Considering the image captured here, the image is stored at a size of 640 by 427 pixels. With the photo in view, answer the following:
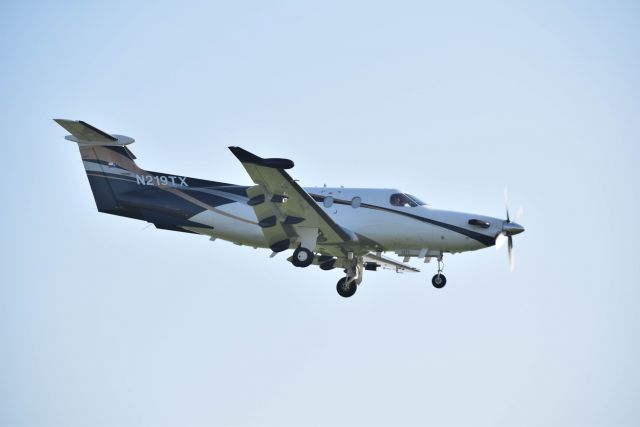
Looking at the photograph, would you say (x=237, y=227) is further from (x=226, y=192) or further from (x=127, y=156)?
(x=127, y=156)

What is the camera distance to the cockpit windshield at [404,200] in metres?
33.2

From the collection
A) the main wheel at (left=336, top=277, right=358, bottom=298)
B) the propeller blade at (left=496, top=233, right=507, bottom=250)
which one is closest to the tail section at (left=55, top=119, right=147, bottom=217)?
the main wheel at (left=336, top=277, right=358, bottom=298)

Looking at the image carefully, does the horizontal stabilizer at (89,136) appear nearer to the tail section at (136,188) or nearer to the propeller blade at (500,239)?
the tail section at (136,188)

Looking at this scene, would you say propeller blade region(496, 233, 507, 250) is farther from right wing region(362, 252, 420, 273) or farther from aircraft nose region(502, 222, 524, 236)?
right wing region(362, 252, 420, 273)

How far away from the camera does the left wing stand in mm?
30234

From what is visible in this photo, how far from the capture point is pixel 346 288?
3584 centimetres

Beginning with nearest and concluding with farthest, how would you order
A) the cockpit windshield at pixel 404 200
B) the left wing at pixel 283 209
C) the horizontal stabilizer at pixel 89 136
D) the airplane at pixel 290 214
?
the left wing at pixel 283 209 → the airplane at pixel 290 214 → the cockpit windshield at pixel 404 200 → the horizontal stabilizer at pixel 89 136

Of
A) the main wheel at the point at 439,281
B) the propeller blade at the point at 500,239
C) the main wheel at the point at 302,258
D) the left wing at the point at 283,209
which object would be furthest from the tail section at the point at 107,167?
the propeller blade at the point at 500,239

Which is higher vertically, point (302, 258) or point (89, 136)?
point (89, 136)

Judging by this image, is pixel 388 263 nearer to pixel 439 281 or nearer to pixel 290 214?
pixel 439 281

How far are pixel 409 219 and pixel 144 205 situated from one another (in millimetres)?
9366

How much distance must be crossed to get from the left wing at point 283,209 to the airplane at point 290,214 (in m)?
0.03

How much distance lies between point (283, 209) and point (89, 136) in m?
7.99

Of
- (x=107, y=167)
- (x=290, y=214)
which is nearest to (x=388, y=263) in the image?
(x=290, y=214)
